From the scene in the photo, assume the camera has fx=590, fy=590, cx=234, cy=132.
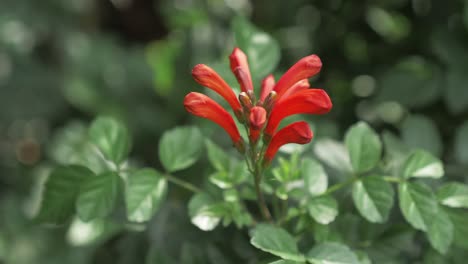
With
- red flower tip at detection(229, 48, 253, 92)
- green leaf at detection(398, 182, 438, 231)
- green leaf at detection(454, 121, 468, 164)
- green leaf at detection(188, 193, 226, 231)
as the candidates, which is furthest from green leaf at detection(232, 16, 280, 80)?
green leaf at detection(454, 121, 468, 164)

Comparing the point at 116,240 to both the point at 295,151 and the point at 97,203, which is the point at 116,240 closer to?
the point at 97,203

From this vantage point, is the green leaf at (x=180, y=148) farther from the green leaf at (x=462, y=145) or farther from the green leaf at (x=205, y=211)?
the green leaf at (x=462, y=145)

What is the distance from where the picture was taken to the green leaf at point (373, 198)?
4.24 ft

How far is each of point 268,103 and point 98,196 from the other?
0.45 metres

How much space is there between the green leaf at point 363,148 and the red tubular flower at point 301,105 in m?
0.23

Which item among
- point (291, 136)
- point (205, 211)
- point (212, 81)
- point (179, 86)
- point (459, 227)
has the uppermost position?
point (212, 81)

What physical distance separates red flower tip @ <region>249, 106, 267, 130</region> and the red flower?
0.14 m

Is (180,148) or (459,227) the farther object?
(180,148)

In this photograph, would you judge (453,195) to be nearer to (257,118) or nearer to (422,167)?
(422,167)

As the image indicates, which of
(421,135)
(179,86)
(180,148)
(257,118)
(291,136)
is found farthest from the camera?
(179,86)

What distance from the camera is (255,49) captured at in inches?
61.3

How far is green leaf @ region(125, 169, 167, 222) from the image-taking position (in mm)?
1316

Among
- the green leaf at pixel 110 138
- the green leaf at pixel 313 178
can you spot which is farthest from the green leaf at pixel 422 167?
the green leaf at pixel 110 138

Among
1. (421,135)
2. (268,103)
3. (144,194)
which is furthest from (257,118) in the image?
(421,135)
